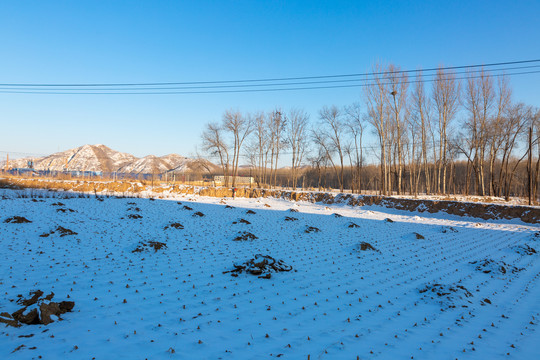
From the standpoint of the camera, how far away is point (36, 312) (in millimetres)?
3867

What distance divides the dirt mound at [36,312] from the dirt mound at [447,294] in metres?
6.43

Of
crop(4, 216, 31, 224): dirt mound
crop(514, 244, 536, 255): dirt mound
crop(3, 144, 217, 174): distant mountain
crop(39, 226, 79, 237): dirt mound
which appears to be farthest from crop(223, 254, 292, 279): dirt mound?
crop(3, 144, 217, 174): distant mountain

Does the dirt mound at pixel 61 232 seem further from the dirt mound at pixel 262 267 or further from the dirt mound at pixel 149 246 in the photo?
the dirt mound at pixel 262 267

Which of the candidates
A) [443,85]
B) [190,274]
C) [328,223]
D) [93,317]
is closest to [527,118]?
[443,85]

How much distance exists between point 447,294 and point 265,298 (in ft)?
12.1

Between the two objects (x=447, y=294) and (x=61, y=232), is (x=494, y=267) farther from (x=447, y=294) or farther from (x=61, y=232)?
(x=61, y=232)

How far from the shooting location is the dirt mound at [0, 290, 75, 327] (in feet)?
12.2

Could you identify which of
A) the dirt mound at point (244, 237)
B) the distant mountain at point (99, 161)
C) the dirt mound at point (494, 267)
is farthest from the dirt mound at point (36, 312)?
the distant mountain at point (99, 161)

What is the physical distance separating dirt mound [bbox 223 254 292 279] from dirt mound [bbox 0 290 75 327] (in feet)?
10.6

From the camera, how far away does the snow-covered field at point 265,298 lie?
3.46 m

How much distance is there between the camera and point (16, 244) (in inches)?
310

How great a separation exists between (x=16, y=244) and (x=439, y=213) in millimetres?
23917

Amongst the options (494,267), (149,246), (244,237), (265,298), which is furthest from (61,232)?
(494,267)

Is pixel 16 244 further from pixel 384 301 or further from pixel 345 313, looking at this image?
pixel 384 301
